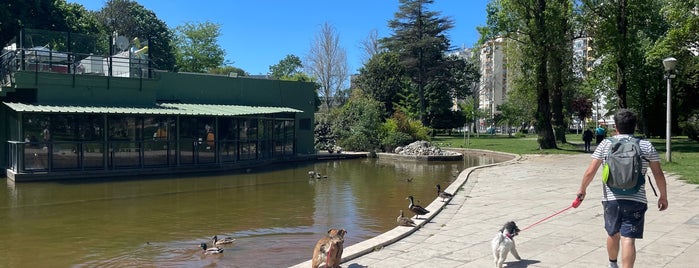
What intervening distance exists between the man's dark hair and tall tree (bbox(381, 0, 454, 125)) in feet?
156

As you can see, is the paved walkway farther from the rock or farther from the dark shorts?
the rock

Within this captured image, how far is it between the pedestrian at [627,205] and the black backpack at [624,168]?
0.06 meters

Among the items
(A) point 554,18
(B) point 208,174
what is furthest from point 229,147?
(A) point 554,18

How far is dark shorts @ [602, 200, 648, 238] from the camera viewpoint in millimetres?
4750

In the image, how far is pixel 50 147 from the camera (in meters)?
17.0

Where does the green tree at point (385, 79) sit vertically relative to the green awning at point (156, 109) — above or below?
above

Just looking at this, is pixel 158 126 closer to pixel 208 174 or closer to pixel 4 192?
pixel 208 174

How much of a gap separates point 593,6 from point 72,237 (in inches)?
1146

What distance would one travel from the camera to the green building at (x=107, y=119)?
17.0 meters

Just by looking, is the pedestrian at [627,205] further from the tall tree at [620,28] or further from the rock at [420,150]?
the tall tree at [620,28]

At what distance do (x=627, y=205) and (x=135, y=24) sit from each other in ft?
189

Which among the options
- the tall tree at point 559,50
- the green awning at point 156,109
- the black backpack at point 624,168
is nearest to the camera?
the black backpack at point 624,168

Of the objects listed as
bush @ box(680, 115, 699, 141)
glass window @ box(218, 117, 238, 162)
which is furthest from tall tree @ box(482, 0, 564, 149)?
glass window @ box(218, 117, 238, 162)

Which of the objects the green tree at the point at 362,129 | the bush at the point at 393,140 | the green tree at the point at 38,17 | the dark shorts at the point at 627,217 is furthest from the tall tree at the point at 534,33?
the green tree at the point at 38,17
